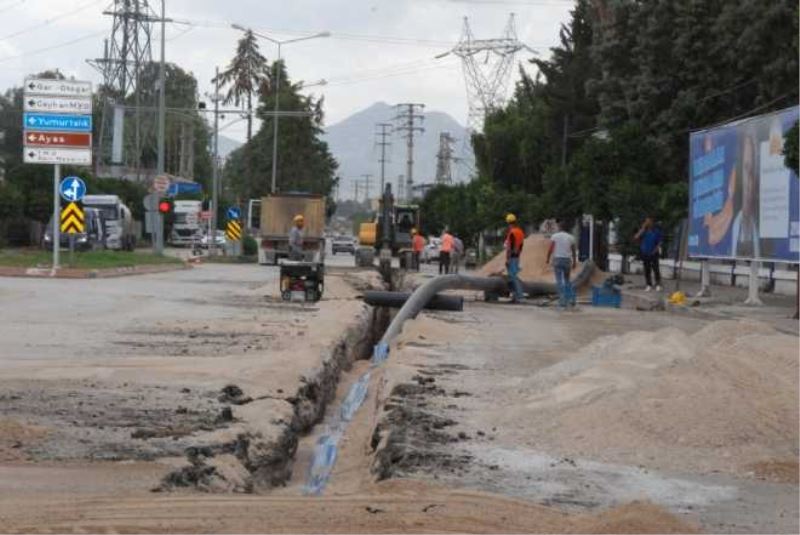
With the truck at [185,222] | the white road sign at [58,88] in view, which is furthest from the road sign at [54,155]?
the truck at [185,222]

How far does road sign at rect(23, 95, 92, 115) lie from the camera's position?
35.2 metres

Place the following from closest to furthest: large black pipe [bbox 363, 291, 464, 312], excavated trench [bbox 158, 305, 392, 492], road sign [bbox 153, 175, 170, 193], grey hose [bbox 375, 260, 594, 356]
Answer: excavated trench [bbox 158, 305, 392, 492]
grey hose [bbox 375, 260, 594, 356]
large black pipe [bbox 363, 291, 464, 312]
road sign [bbox 153, 175, 170, 193]

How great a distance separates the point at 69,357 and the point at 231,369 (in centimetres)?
199

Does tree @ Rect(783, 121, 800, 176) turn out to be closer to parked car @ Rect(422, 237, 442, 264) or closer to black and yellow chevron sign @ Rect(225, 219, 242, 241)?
black and yellow chevron sign @ Rect(225, 219, 242, 241)

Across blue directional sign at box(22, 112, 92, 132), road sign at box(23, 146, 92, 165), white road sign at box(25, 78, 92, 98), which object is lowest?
road sign at box(23, 146, 92, 165)

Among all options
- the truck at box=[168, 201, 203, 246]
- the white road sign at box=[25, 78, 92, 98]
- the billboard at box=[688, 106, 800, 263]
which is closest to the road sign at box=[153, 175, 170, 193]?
the white road sign at box=[25, 78, 92, 98]

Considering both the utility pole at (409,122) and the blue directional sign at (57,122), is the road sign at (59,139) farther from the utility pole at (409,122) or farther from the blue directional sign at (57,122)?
the utility pole at (409,122)

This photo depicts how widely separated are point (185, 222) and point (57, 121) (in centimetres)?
5473

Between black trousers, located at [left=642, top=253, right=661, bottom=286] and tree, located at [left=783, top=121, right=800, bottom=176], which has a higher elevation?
tree, located at [left=783, top=121, right=800, bottom=176]

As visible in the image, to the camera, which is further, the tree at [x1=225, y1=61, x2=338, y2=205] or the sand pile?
the tree at [x1=225, y1=61, x2=338, y2=205]

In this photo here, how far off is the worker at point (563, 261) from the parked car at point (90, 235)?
1249 inches

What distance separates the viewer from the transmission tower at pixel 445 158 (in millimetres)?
155262

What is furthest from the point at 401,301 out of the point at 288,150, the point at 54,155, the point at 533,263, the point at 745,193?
the point at 288,150

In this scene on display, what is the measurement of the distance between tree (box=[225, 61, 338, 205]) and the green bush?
72.4 feet
